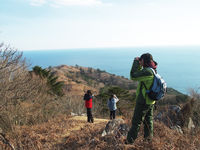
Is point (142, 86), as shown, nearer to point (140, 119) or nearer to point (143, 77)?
point (143, 77)

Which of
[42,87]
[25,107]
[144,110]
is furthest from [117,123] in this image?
[42,87]

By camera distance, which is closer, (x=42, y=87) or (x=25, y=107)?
(x=25, y=107)

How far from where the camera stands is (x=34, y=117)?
830 cm

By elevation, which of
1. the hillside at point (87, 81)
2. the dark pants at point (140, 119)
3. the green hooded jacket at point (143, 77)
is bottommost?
the hillside at point (87, 81)

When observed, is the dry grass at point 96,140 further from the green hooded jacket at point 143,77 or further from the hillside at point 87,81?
the hillside at point 87,81

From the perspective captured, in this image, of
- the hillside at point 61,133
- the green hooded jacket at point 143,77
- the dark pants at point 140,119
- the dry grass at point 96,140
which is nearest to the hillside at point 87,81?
the hillside at point 61,133

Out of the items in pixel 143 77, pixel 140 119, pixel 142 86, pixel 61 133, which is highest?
pixel 143 77

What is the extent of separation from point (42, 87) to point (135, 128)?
8.98m

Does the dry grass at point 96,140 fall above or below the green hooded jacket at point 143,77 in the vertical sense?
below

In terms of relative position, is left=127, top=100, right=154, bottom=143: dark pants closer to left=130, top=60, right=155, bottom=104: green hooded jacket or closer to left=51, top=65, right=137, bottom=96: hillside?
left=130, top=60, right=155, bottom=104: green hooded jacket

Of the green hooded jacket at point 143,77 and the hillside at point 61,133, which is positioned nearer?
the green hooded jacket at point 143,77

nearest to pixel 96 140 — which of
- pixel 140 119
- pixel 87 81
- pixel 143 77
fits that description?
pixel 140 119

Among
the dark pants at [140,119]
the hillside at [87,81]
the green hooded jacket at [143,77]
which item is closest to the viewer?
the green hooded jacket at [143,77]

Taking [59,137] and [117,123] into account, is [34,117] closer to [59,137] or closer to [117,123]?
[59,137]
